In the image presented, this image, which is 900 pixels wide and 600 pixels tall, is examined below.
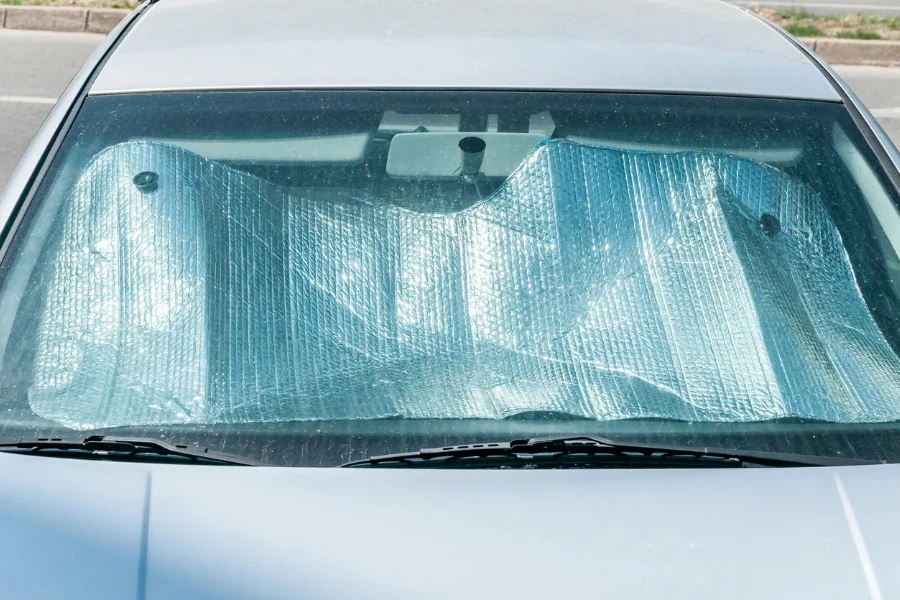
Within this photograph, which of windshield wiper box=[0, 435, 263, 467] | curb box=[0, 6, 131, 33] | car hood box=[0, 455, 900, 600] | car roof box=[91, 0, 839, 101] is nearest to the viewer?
car hood box=[0, 455, 900, 600]

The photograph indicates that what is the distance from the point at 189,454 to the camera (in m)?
1.50

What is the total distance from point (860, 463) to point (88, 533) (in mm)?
1189

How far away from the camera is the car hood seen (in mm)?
1316

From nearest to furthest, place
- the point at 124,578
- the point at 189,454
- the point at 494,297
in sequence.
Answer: the point at 124,578
the point at 189,454
the point at 494,297

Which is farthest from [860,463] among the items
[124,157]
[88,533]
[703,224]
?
[124,157]

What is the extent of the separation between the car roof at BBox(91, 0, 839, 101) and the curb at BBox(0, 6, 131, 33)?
7.28 meters

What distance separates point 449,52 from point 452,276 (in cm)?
51

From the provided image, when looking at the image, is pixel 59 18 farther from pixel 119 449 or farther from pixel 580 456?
pixel 580 456

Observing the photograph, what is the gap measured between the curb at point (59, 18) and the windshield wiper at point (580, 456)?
8.40 metres

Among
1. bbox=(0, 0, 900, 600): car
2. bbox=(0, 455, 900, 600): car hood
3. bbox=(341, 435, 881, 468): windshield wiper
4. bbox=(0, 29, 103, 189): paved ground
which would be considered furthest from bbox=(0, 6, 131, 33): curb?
bbox=(341, 435, 881, 468): windshield wiper

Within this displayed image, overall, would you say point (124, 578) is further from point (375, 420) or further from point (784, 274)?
point (784, 274)

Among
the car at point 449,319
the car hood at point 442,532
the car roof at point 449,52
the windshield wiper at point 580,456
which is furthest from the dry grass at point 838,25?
the car hood at point 442,532

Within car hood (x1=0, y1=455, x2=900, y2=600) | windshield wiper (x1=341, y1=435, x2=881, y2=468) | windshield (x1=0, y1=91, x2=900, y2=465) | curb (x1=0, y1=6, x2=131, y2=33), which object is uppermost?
curb (x1=0, y1=6, x2=131, y2=33)

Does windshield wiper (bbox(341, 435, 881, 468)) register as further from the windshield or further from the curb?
the curb
